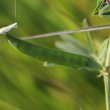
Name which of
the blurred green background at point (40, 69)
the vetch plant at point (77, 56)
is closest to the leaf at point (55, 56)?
the vetch plant at point (77, 56)

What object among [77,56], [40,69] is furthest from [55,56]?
[40,69]

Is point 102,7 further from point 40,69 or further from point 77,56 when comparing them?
point 40,69

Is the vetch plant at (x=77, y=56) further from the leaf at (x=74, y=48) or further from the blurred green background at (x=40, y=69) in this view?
the blurred green background at (x=40, y=69)

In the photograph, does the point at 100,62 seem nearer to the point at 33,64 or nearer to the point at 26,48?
the point at 26,48

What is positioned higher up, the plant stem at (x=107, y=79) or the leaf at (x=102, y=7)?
the leaf at (x=102, y=7)

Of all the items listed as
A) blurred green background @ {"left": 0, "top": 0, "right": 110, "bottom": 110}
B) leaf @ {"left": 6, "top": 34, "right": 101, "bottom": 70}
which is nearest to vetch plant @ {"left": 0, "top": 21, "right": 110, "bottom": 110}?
leaf @ {"left": 6, "top": 34, "right": 101, "bottom": 70}

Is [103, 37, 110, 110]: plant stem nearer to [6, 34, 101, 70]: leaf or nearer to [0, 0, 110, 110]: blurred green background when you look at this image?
[6, 34, 101, 70]: leaf

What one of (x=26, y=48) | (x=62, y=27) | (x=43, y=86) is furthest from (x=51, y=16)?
(x=26, y=48)
